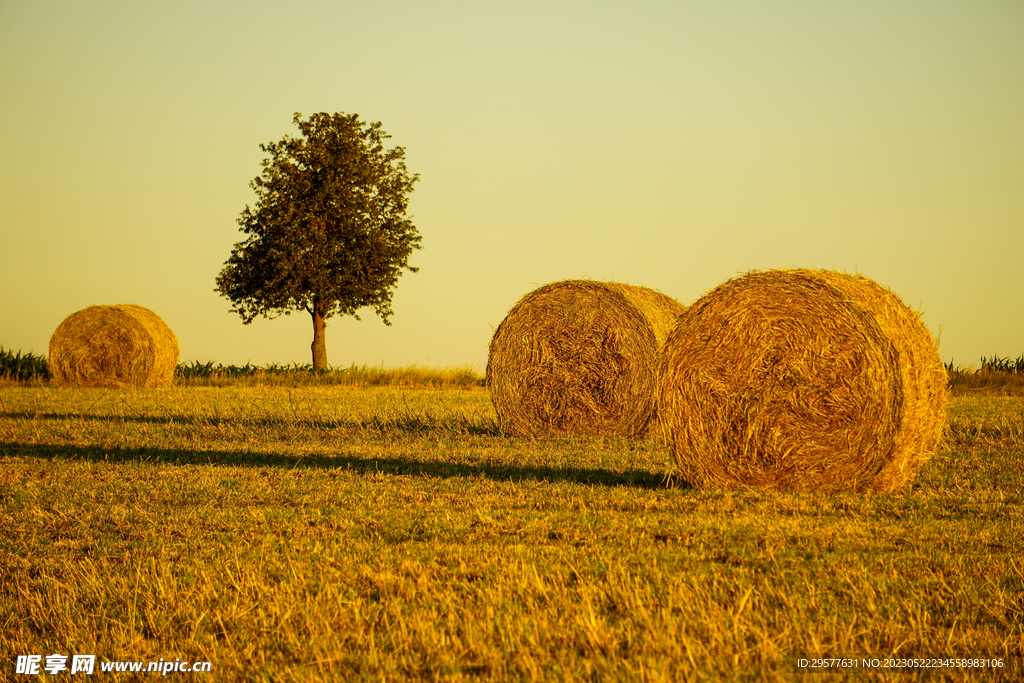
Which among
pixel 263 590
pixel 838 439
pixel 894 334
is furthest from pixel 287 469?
pixel 894 334

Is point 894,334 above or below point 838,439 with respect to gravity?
above

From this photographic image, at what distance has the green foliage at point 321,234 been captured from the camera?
38.4 m

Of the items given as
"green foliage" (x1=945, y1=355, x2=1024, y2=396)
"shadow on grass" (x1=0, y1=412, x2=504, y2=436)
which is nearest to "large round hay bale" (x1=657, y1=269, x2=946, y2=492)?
"shadow on grass" (x1=0, y1=412, x2=504, y2=436)

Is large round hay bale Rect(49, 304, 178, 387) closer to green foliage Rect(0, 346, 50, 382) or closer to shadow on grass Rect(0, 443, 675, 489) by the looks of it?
green foliage Rect(0, 346, 50, 382)

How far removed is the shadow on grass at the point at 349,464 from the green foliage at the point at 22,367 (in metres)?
20.6

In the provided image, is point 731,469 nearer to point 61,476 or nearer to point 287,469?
point 287,469

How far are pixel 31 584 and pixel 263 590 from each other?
1.63m

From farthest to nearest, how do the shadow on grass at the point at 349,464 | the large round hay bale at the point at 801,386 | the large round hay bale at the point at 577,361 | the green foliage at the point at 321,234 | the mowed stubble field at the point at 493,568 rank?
the green foliage at the point at 321,234 < the large round hay bale at the point at 577,361 < the shadow on grass at the point at 349,464 < the large round hay bale at the point at 801,386 < the mowed stubble field at the point at 493,568

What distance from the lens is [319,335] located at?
130 ft

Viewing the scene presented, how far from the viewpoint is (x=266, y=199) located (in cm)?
3916

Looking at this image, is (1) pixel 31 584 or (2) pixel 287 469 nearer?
(1) pixel 31 584

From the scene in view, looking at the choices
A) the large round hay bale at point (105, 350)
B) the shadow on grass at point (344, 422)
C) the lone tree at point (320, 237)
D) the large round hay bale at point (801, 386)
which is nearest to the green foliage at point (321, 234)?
the lone tree at point (320, 237)

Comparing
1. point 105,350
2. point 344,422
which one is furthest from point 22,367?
point 344,422

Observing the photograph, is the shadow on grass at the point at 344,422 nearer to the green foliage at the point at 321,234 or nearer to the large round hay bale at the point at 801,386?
the large round hay bale at the point at 801,386
